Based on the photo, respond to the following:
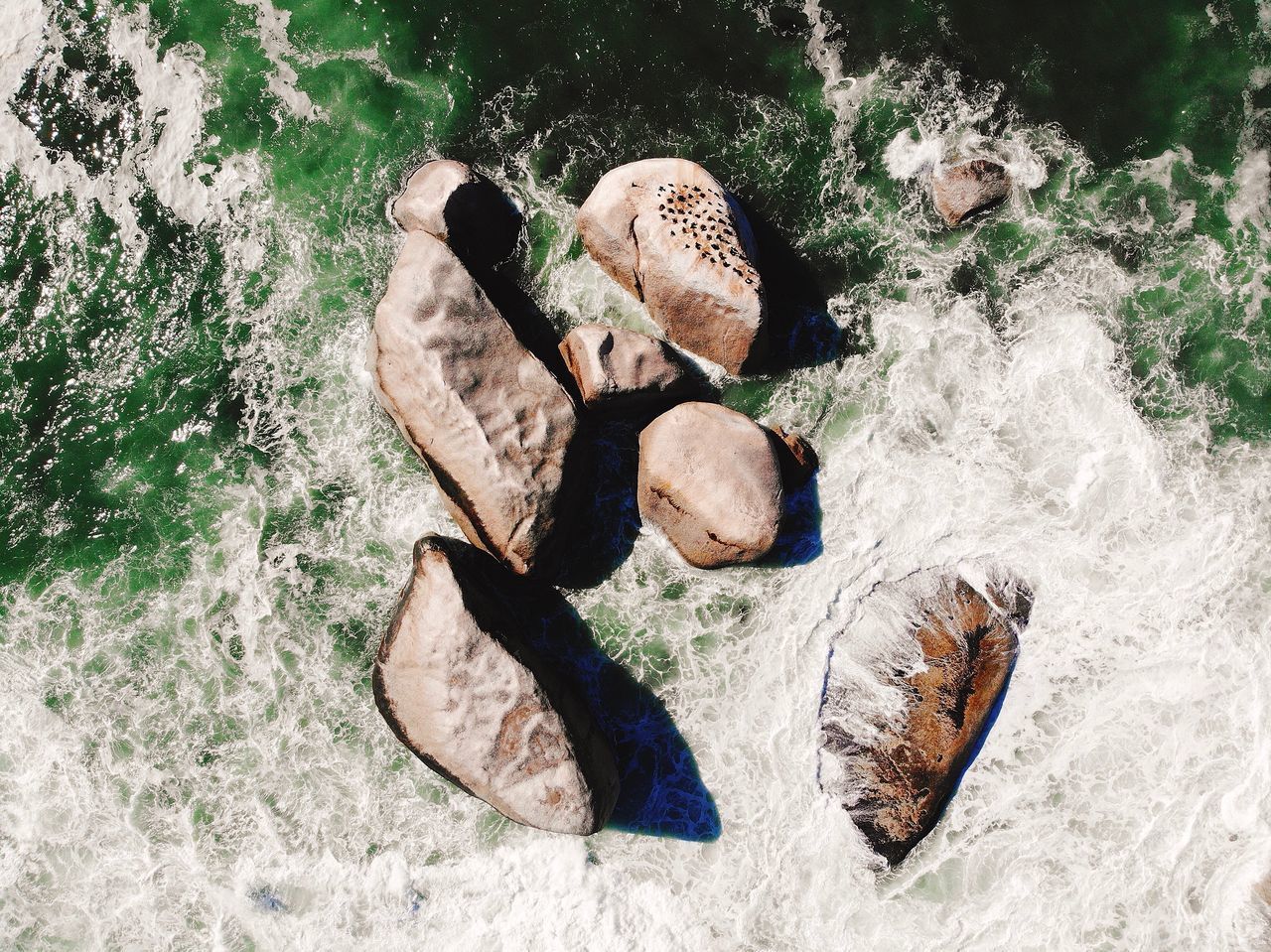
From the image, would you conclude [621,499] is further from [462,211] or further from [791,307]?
[462,211]

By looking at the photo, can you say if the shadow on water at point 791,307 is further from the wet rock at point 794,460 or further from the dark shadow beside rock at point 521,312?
the dark shadow beside rock at point 521,312

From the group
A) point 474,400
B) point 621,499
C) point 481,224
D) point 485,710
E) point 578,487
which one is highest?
point 481,224

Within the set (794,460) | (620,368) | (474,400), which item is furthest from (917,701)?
(474,400)

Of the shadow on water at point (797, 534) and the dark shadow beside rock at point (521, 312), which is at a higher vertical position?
the dark shadow beside rock at point (521, 312)

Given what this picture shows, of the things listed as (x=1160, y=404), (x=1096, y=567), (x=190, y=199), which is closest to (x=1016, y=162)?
(x=1160, y=404)

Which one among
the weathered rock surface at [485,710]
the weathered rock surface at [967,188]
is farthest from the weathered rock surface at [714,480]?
the weathered rock surface at [967,188]

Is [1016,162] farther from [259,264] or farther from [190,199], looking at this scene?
[190,199]
